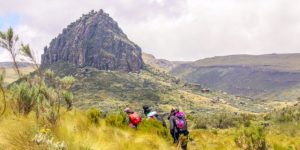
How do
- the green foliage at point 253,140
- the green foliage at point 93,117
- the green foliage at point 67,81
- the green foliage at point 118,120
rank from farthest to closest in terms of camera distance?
the green foliage at point 253,140, the green foliage at point 118,120, the green foliage at point 93,117, the green foliage at point 67,81

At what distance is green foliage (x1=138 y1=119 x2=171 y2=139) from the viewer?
1383cm

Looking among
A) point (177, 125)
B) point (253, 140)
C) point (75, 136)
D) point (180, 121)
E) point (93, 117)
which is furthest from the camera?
point (253, 140)

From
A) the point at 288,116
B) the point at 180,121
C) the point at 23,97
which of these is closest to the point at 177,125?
the point at 180,121

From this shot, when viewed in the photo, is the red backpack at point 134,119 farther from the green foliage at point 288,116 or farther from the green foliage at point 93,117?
the green foliage at point 288,116

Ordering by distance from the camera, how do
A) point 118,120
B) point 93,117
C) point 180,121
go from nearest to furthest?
point 93,117, point 118,120, point 180,121

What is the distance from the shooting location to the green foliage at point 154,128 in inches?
544

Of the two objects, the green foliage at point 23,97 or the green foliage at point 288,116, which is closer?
the green foliage at point 23,97

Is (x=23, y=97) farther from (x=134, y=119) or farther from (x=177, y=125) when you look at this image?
(x=177, y=125)

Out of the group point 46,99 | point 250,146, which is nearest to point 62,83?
point 46,99

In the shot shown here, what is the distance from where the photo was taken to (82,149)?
7.70 metres

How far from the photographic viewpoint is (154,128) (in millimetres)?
14023

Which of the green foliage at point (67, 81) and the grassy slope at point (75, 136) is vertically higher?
the green foliage at point (67, 81)

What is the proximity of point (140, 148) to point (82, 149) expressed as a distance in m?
2.98

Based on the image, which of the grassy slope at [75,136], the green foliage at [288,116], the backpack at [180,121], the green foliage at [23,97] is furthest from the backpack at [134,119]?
the green foliage at [288,116]
